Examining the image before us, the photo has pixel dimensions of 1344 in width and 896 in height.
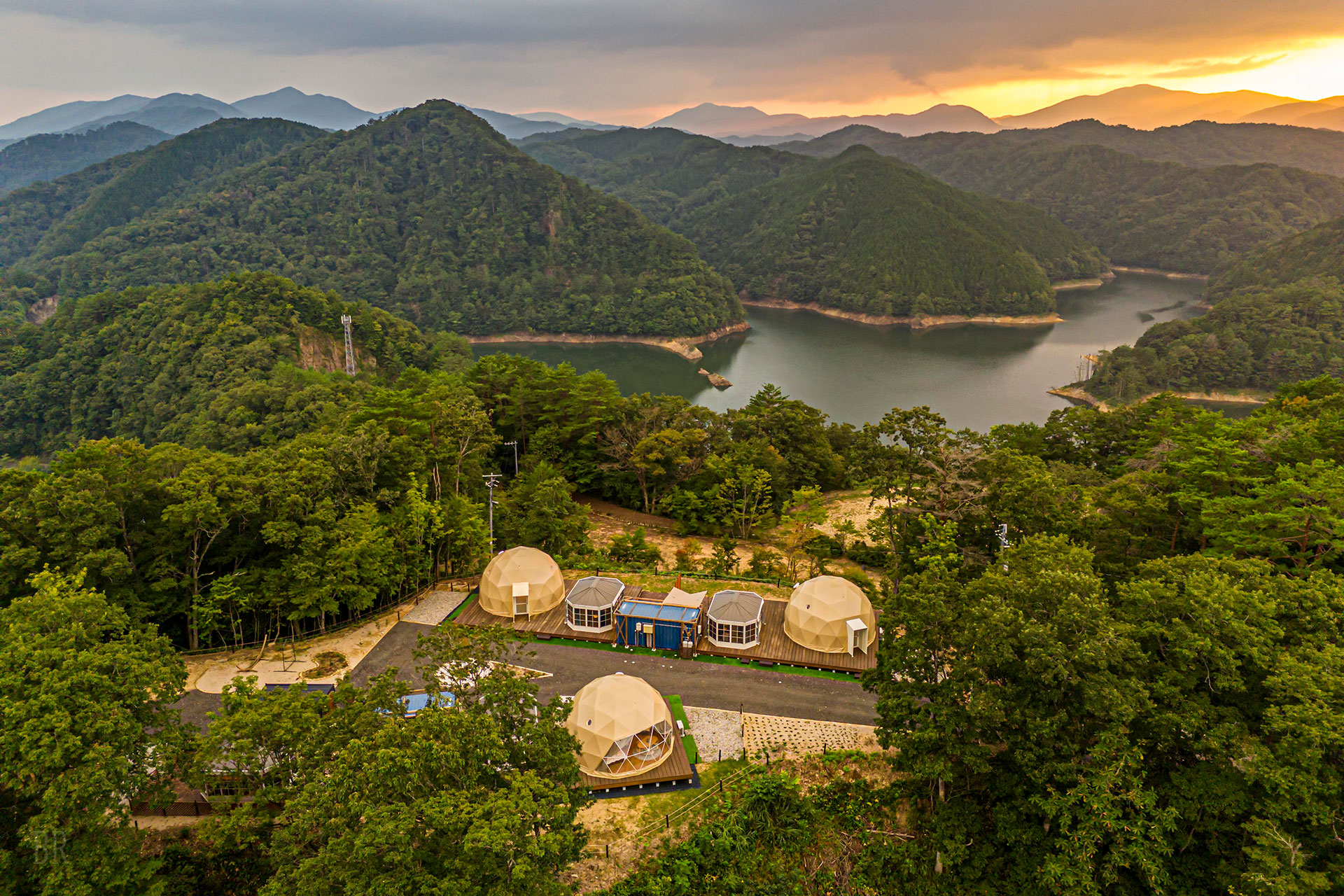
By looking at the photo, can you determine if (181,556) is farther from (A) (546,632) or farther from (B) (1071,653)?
(B) (1071,653)

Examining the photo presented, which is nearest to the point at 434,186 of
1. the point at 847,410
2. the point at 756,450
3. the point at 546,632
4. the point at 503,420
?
the point at 847,410

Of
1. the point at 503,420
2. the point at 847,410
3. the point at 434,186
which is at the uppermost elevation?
the point at 434,186

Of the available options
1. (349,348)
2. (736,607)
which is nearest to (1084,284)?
(349,348)

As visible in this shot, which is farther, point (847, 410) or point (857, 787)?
point (847, 410)

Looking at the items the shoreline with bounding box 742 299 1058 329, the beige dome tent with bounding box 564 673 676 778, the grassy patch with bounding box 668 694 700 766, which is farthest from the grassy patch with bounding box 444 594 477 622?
the shoreline with bounding box 742 299 1058 329

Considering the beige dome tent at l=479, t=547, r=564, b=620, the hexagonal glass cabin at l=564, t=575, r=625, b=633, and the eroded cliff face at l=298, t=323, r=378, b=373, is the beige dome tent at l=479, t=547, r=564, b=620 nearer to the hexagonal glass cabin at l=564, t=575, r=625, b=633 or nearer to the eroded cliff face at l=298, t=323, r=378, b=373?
the hexagonal glass cabin at l=564, t=575, r=625, b=633

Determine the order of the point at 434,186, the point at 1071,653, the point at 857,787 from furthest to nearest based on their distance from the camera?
1. the point at 434,186
2. the point at 857,787
3. the point at 1071,653

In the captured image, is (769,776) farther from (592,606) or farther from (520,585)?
(520,585)
